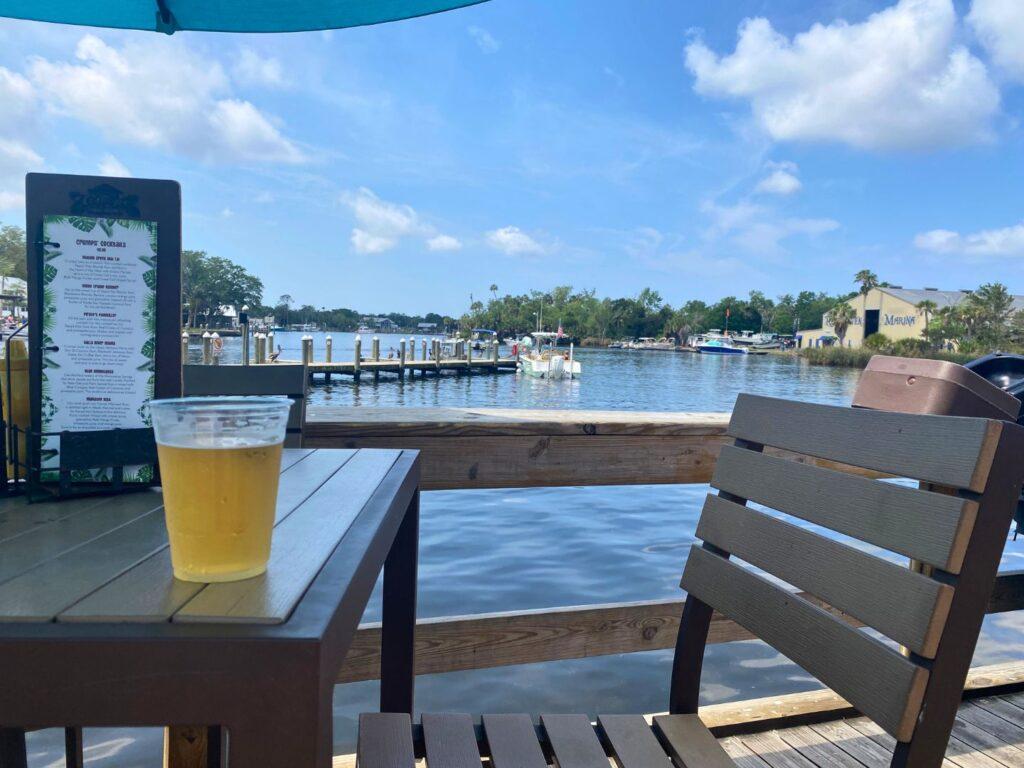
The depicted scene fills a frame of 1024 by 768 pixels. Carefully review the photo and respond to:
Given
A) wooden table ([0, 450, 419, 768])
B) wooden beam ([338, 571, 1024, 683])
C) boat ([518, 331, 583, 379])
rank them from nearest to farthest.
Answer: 1. wooden table ([0, 450, 419, 768])
2. wooden beam ([338, 571, 1024, 683])
3. boat ([518, 331, 583, 379])

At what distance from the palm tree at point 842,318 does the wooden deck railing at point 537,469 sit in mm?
82442

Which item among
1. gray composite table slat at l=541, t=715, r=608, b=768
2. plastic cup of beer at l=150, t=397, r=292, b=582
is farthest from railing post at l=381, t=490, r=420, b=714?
plastic cup of beer at l=150, t=397, r=292, b=582

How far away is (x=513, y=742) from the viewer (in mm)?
1006

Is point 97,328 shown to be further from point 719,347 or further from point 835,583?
point 719,347

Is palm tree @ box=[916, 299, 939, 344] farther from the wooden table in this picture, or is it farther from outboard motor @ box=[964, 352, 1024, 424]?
the wooden table

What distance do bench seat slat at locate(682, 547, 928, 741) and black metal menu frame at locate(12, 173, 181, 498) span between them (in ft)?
2.75

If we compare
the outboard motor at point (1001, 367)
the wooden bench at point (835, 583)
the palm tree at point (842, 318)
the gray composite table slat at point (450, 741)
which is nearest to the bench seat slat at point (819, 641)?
the wooden bench at point (835, 583)

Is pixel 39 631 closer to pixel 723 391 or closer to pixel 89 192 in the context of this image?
pixel 89 192

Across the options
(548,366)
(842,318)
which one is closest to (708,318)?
(842,318)

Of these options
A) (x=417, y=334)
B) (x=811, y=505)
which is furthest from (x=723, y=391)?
(x=417, y=334)

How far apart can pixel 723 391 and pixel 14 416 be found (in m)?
41.2

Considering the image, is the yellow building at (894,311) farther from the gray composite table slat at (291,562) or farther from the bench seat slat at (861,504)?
the gray composite table slat at (291,562)

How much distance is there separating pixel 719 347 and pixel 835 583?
96.3 meters

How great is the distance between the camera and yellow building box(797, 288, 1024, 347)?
68.3 m
